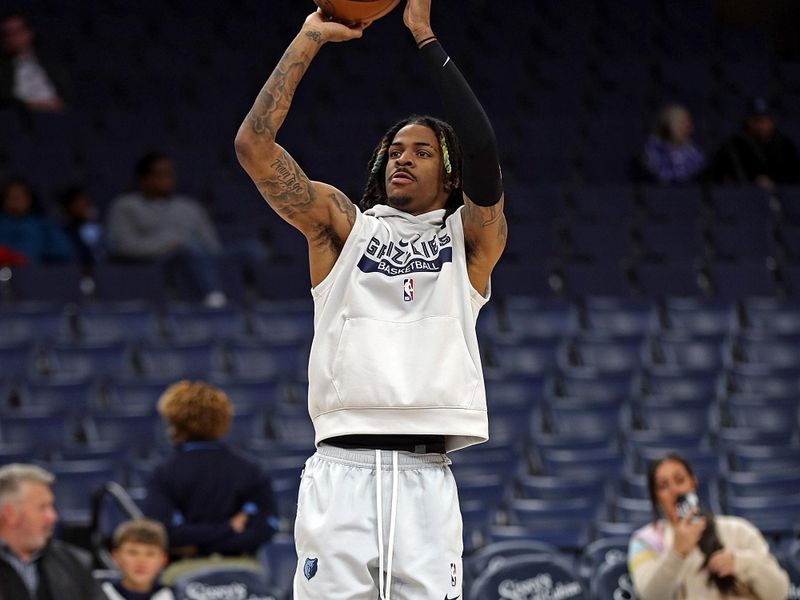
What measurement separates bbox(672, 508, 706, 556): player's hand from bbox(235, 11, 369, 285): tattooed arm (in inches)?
105

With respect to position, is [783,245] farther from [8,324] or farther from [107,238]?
[8,324]

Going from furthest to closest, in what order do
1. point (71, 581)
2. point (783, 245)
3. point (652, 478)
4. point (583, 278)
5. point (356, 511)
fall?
point (783, 245) < point (583, 278) < point (652, 478) < point (71, 581) < point (356, 511)

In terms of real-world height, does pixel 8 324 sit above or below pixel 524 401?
above

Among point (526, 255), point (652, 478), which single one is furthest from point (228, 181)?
point (652, 478)

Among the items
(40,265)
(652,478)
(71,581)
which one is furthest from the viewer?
(40,265)

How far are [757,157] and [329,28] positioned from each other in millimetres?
8876

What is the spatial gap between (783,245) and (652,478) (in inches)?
229

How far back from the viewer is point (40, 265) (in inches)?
376

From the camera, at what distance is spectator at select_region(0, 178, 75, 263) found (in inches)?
373

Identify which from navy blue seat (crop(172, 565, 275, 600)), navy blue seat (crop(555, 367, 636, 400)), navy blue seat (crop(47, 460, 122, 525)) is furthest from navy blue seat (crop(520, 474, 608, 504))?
navy blue seat (crop(172, 565, 275, 600))

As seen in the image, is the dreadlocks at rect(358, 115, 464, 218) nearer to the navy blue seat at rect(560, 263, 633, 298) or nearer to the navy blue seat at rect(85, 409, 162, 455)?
the navy blue seat at rect(85, 409, 162, 455)

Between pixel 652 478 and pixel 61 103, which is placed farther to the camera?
pixel 61 103

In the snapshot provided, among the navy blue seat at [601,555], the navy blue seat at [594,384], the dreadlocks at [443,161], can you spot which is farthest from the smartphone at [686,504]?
the navy blue seat at [594,384]

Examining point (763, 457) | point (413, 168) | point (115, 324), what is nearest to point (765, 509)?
point (763, 457)
